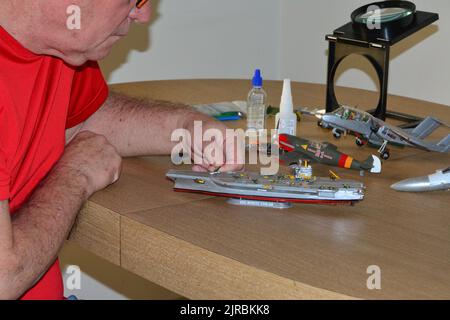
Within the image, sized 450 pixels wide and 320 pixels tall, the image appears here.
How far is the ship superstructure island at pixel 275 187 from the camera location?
122 centimetres

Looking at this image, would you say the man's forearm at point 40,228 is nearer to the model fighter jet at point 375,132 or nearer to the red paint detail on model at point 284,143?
the red paint detail on model at point 284,143

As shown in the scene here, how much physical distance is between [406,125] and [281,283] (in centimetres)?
80

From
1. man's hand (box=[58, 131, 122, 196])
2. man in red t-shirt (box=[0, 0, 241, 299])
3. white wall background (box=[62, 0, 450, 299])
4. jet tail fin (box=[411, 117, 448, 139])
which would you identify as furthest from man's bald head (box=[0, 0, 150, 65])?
white wall background (box=[62, 0, 450, 299])

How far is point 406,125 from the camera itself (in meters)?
1.68

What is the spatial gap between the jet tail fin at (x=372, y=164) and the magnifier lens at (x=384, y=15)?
0.46 m

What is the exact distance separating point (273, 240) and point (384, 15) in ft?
2.80

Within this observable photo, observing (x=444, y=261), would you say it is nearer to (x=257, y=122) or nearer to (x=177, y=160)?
(x=177, y=160)

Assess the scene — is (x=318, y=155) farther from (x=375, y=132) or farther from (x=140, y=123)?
(x=140, y=123)

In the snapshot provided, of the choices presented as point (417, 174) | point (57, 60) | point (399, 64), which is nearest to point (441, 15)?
point (399, 64)

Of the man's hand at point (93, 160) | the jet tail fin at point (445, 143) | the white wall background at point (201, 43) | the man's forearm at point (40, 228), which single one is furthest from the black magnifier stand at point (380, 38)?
the white wall background at point (201, 43)

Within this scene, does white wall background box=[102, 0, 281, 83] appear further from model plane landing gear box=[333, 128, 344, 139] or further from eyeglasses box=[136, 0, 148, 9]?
eyeglasses box=[136, 0, 148, 9]

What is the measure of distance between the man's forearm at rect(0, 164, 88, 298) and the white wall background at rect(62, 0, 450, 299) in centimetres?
128

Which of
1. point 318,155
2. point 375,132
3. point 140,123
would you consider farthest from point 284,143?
point 140,123

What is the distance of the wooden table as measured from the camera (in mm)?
985
